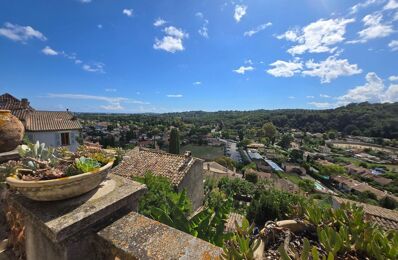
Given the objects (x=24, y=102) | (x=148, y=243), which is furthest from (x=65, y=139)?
(x=148, y=243)

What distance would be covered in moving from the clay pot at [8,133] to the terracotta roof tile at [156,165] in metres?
9.21

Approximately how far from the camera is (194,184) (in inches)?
548

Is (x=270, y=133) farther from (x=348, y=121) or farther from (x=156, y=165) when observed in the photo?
(x=156, y=165)

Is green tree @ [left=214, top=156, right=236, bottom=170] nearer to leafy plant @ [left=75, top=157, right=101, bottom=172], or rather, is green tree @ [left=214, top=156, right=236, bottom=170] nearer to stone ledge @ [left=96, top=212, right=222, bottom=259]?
leafy plant @ [left=75, top=157, right=101, bottom=172]

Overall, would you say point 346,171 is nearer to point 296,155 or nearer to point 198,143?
point 296,155

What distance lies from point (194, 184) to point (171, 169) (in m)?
1.93

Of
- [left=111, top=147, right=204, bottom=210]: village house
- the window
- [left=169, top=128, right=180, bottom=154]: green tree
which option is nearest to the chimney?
the window

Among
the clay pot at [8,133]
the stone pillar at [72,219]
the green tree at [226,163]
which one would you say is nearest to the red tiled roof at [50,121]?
the clay pot at [8,133]

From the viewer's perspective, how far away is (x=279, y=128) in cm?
12556

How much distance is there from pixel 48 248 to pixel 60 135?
19547 mm

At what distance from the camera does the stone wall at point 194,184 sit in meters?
12.8

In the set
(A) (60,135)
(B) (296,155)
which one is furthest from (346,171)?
(A) (60,135)

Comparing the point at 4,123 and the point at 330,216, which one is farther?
the point at 4,123

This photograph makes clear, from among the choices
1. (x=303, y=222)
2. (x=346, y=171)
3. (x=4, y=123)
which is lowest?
(x=346, y=171)
